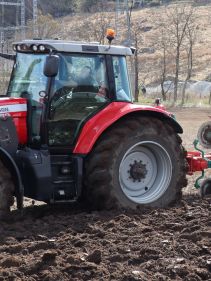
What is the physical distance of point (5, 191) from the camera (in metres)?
6.79

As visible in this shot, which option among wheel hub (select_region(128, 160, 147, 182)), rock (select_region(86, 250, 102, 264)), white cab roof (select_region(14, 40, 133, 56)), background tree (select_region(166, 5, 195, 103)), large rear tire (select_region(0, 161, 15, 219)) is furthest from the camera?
background tree (select_region(166, 5, 195, 103))


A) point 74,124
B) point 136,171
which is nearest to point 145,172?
point 136,171

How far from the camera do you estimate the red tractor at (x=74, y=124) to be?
7250 millimetres

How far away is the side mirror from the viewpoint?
700 centimetres

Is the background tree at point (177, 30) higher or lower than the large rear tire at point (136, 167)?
higher

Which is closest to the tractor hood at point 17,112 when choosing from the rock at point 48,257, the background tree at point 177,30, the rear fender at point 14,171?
the rear fender at point 14,171

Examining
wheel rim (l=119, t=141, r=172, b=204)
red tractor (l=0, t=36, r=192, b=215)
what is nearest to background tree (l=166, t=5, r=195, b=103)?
wheel rim (l=119, t=141, r=172, b=204)

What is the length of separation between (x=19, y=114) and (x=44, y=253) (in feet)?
7.82

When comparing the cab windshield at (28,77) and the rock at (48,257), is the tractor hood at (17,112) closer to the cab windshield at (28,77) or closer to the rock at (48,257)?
the cab windshield at (28,77)

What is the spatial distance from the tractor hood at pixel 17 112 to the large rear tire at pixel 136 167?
2.76ft

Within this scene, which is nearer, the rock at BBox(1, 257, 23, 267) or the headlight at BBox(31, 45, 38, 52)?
the rock at BBox(1, 257, 23, 267)

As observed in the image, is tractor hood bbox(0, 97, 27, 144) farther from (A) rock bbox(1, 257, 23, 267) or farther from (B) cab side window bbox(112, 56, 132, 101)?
(A) rock bbox(1, 257, 23, 267)

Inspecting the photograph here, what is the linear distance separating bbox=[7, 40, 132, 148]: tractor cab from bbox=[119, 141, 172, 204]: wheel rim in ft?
2.51

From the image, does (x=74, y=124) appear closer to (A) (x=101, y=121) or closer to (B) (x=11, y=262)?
(A) (x=101, y=121)
